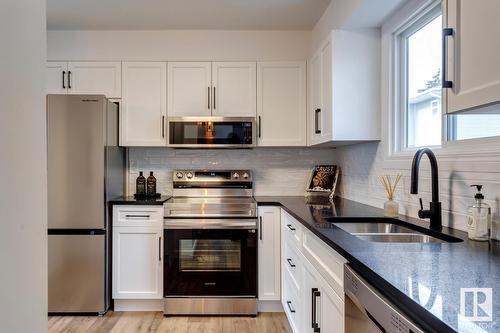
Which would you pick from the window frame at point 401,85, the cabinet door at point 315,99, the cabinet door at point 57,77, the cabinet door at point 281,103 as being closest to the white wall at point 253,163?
the cabinet door at point 281,103

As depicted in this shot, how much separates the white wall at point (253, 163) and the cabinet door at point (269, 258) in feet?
1.95

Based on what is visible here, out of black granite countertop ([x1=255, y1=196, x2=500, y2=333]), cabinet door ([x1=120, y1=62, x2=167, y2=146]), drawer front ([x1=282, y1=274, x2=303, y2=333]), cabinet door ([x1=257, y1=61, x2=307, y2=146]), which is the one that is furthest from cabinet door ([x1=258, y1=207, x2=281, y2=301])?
black granite countertop ([x1=255, y1=196, x2=500, y2=333])

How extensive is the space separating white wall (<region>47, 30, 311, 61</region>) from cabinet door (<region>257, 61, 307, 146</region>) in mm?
135

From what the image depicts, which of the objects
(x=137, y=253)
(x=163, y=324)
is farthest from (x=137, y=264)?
(x=163, y=324)

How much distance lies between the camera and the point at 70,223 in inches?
113

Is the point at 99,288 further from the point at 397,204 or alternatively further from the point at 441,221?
the point at 441,221

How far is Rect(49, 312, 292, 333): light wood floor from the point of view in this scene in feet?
8.89

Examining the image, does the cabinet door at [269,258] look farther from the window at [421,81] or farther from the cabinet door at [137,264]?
the window at [421,81]

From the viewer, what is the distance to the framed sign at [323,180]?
3.33 metres

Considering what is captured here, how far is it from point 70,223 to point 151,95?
1.25 metres

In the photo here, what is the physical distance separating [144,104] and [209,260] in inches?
57.5

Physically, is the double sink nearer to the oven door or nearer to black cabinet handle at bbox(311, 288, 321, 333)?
black cabinet handle at bbox(311, 288, 321, 333)

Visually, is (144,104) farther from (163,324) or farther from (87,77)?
(163,324)
